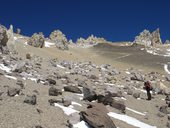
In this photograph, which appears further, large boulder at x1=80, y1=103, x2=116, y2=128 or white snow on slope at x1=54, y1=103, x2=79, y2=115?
white snow on slope at x1=54, y1=103, x2=79, y2=115

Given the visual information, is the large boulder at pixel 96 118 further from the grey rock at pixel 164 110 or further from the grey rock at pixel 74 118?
the grey rock at pixel 164 110

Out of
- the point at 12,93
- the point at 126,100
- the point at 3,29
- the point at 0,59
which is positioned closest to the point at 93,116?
the point at 12,93

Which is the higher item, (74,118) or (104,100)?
(104,100)

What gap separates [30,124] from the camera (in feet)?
53.9

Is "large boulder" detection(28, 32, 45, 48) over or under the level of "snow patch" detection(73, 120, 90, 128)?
over

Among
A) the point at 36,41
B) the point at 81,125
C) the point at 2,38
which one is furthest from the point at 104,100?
the point at 36,41

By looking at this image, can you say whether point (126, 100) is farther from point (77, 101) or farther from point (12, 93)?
point (12, 93)

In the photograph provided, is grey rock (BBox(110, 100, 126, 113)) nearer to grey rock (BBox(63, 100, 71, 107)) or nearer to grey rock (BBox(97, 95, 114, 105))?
grey rock (BBox(97, 95, 114, 105))

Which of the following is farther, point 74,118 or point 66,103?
point 66,103

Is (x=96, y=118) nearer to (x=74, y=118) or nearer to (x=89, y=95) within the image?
(x=74, y=118)

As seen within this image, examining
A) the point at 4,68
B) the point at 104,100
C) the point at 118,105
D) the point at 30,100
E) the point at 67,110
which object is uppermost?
the point at 4,68

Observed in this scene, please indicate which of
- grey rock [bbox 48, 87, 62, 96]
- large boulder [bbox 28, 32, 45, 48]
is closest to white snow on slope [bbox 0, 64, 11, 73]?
grey rock [bbox 48, 87, 62, 96]

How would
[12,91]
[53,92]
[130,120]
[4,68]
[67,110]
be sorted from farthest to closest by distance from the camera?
[4,68] < [53,92] < [130,120] < [12,91] < [67,110]

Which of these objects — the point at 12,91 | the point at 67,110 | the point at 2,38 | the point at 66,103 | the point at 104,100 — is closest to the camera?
the point at 67,110
